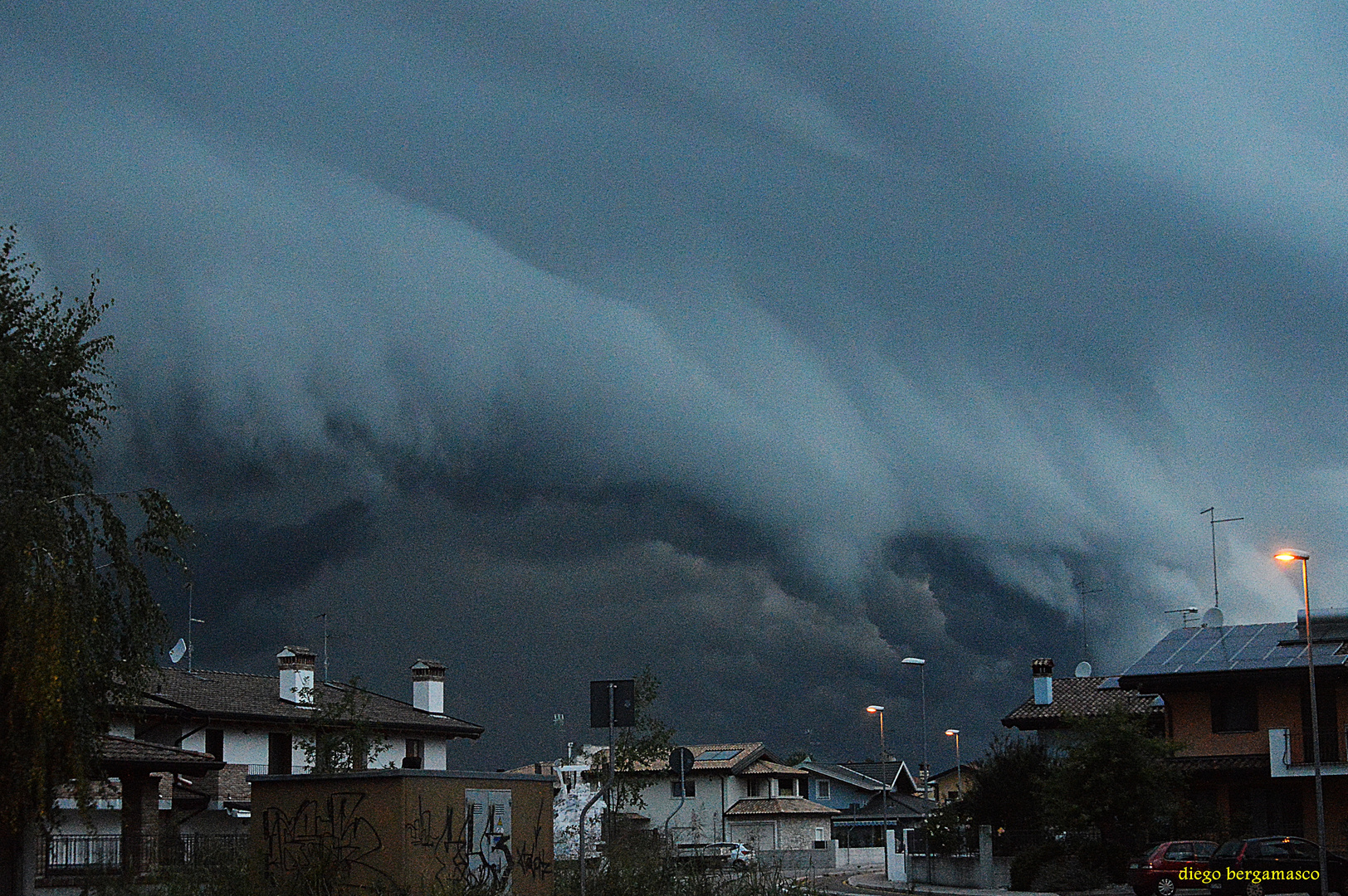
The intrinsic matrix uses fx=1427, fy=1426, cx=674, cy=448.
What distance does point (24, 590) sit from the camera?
1802 cm

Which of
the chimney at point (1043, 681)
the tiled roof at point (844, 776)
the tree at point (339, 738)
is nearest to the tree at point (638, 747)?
the tree at point (339, 738)

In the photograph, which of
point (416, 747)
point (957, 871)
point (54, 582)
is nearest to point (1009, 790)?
point (957, 871)

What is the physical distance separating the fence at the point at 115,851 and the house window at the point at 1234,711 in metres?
33.6

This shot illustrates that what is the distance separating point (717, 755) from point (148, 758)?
56740 mm

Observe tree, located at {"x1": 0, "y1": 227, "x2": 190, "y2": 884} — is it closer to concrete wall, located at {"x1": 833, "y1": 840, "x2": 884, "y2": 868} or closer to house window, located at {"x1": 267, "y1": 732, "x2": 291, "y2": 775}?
house window, located at {"x1": 267, "y1": 732, "x2": 291, "y2": 775}

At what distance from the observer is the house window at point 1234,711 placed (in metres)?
48.8

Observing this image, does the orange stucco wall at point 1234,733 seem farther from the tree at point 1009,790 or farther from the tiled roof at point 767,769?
the tiled roof at point 767,769

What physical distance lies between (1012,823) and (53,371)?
1542 inches

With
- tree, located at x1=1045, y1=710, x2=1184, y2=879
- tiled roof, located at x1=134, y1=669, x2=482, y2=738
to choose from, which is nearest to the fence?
tiled roof, located at x1=134, y1=669, x2=482, y2=738

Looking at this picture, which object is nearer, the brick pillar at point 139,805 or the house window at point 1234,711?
the brick pillar at point 139,805

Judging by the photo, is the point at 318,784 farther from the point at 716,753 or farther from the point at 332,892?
the point at 716,753

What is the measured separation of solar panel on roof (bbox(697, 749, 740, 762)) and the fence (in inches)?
2148

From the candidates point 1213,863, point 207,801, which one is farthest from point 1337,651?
point 207,801

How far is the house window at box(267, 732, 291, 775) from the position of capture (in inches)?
1818
